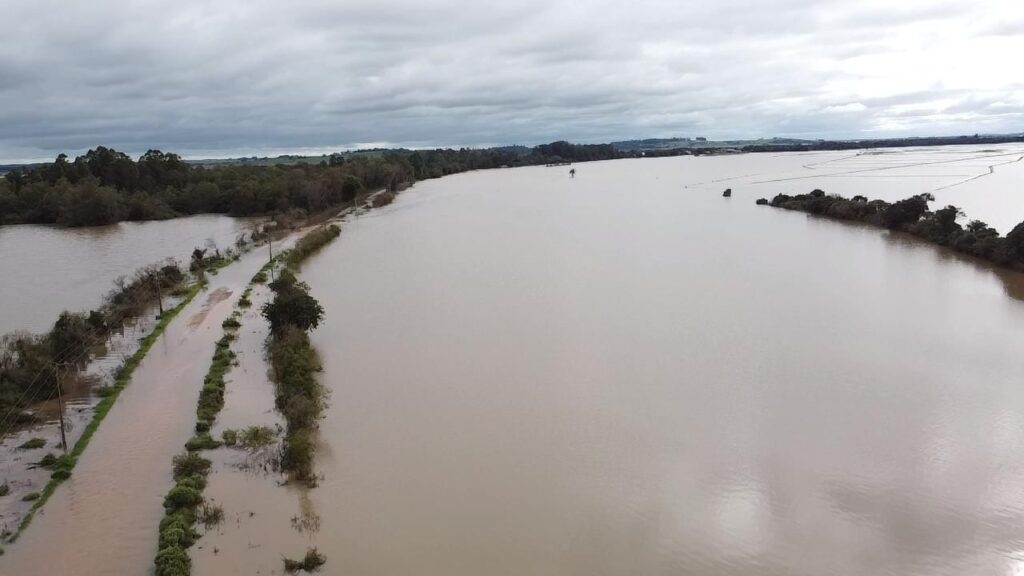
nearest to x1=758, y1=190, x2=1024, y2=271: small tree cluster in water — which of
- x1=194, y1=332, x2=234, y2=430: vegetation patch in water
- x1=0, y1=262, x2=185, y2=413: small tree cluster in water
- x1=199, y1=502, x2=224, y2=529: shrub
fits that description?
x1=194, y1=332, x2=234, y2=430: vegetation patch in water

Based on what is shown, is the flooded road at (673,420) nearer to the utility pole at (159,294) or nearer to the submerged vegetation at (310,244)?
the utility pole at (159,294)

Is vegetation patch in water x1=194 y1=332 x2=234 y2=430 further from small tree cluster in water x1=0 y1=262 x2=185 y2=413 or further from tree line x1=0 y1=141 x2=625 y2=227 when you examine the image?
tree line x1=0 y1=141 x2=625 y2=227

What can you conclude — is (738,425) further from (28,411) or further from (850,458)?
(28,411)

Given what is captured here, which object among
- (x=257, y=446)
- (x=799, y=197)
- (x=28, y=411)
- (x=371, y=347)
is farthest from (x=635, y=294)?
(x=799, y=197)

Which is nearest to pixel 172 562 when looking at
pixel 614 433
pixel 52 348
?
pixel 614 433

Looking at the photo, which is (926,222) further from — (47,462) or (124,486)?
(47,462)
